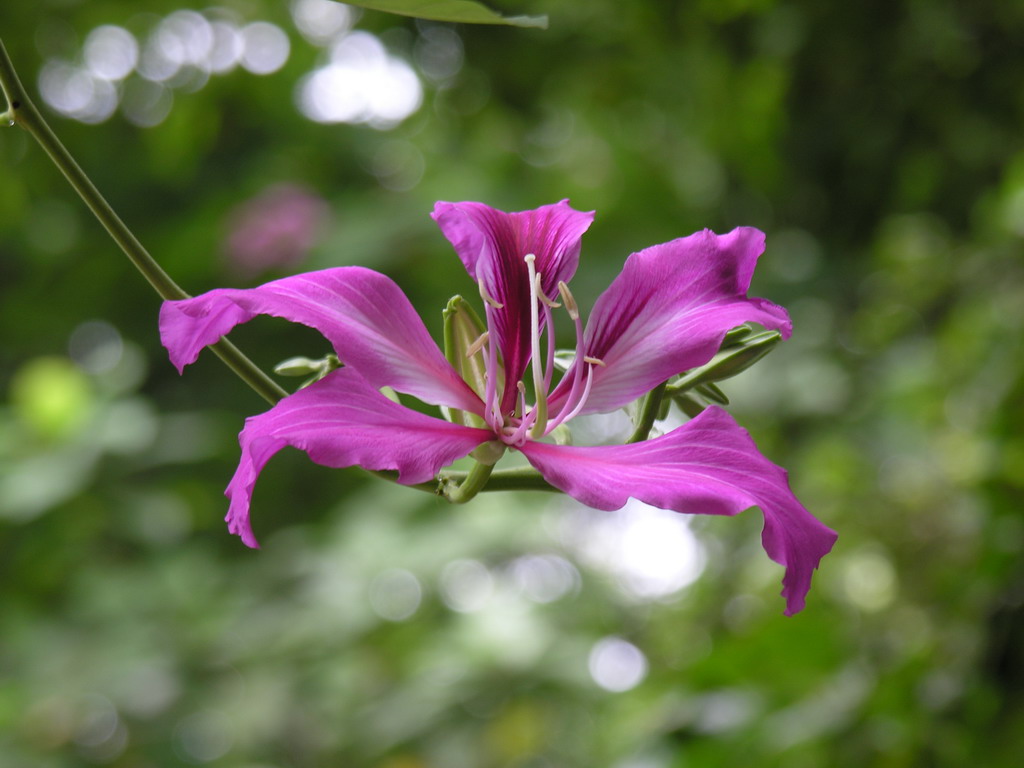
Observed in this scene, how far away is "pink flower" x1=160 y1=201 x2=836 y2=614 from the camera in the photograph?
0.42m

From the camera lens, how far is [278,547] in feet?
8.31

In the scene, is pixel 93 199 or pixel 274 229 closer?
pixel 93 199

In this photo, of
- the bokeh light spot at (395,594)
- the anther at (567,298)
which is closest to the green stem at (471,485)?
the anther at (567,298)

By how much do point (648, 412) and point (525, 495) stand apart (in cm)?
203

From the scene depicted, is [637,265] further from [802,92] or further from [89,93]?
[89,93]

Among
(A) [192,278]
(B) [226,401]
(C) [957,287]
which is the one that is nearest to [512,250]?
(C) [957,287]

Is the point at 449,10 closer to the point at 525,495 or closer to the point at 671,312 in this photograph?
the point at 671,312

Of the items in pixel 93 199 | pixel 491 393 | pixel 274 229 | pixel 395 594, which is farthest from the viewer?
pixel 274 229

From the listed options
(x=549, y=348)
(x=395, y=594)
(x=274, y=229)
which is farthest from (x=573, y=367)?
(x=274, y=229)

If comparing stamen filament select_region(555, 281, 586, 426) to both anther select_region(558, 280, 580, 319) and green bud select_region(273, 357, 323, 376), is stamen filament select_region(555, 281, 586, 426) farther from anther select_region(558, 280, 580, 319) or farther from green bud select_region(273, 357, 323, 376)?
green bud select_region(273, 357, 323, 376)

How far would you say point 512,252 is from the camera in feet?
1.80

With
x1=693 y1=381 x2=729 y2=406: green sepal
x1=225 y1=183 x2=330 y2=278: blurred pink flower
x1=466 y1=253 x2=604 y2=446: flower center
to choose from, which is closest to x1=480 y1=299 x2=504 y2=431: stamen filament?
x1=466 y1=253 x2=604 y2=446: flower center

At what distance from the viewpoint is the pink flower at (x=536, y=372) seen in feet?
1.39

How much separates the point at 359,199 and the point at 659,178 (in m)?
0.87
